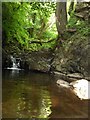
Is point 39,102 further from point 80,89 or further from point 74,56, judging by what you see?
point 74,56

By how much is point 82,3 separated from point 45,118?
31.3ft

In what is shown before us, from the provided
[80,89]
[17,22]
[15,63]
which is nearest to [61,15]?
[17,22]

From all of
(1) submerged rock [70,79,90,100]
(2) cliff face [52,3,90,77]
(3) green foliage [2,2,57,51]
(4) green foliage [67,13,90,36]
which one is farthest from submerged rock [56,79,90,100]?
(3) green foliage [2,2,57,51]

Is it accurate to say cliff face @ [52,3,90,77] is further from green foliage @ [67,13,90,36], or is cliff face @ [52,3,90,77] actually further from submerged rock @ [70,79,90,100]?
submerged rock @ [70,79,90,100]

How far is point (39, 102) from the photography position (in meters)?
7.71

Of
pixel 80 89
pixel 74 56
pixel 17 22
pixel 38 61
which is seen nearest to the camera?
pixel 80 89

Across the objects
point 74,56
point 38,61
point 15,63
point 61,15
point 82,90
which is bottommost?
point 82,90

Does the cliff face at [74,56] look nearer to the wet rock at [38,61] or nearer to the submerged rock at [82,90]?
the wet rock at [38,61]

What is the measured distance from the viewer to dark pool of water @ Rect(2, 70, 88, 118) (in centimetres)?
663

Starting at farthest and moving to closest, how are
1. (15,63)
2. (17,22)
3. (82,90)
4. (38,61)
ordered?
(17,22)
(15,63)
(38,61)
(82,90)

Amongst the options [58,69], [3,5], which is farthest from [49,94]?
[3,5]

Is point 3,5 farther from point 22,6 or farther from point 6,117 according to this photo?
point 6,117

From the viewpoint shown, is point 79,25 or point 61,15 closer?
point 79,25

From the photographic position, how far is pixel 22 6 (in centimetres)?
1692
